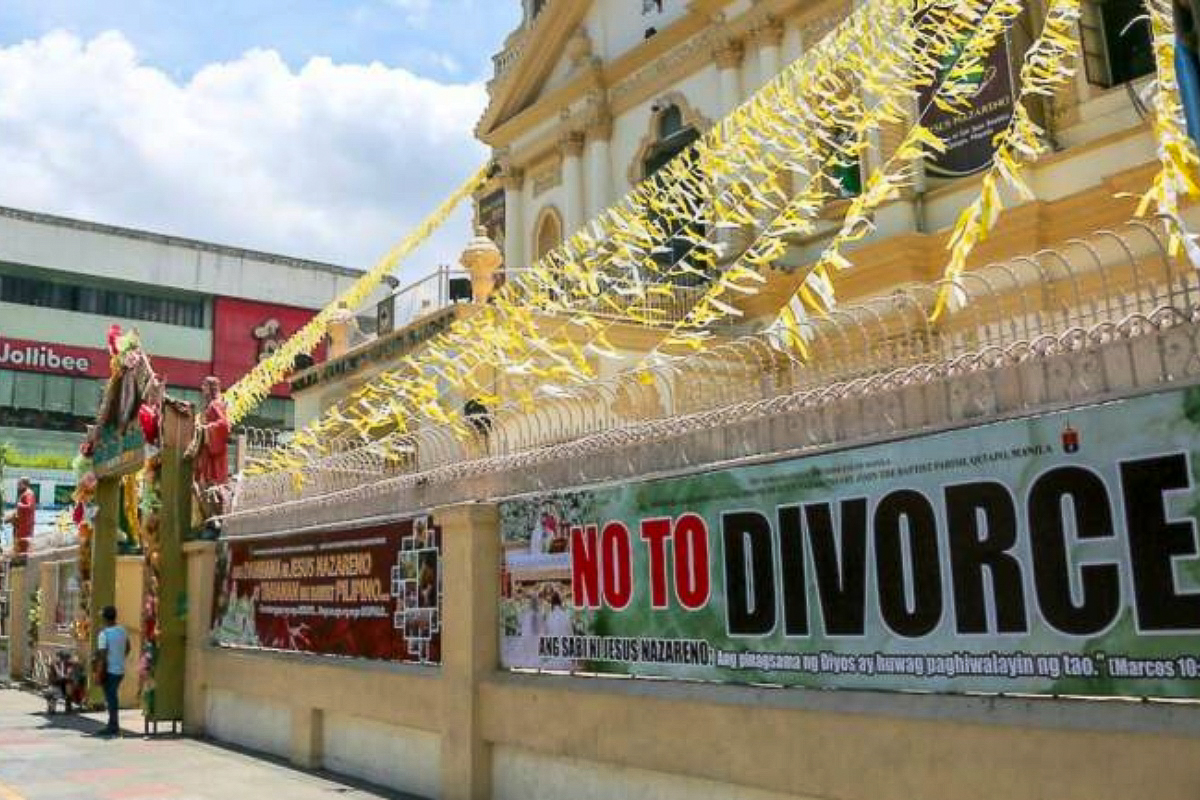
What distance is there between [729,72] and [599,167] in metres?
3.77

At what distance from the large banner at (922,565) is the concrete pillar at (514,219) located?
1656cm

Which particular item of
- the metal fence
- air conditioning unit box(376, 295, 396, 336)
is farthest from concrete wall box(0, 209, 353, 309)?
the metal fence

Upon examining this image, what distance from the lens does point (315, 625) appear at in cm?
1124

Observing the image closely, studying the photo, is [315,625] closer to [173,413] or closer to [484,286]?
[173,413]

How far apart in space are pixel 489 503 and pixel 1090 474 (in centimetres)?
495

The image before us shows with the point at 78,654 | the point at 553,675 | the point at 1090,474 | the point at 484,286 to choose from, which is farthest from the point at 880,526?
the point at 78,654

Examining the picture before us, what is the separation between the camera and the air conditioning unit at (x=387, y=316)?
1853 cm

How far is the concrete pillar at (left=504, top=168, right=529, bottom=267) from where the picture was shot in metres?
24.0

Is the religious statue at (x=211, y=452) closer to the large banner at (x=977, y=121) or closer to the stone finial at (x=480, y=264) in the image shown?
the stone finial at (x=480, y=264)

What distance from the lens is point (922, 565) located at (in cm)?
559

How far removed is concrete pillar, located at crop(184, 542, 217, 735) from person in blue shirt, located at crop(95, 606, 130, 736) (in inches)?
36.4

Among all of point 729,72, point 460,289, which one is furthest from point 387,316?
point 729,72

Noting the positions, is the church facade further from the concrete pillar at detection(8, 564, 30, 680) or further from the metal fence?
the concrete pillar at detection(8, 564, 30, 680)

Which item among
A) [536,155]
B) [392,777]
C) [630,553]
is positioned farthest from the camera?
[536,155]
